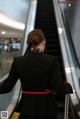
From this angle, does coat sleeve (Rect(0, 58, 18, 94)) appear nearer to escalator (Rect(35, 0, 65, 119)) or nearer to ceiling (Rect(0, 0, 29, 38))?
escalator (Rect(35, 0, 65, 119))

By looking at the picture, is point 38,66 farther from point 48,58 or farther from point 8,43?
point 8,43

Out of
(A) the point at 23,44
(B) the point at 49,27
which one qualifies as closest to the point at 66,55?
(A) the point at 23,44

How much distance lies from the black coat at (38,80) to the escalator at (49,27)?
265 cm

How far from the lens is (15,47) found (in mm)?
10758

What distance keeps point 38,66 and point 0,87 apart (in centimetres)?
44

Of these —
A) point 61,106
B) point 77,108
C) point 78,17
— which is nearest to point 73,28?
point 78,17

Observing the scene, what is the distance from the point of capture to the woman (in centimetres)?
276

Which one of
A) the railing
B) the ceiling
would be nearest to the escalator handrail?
the railing

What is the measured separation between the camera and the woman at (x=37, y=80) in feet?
9.04

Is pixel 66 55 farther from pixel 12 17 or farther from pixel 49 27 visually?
pixel 12 17

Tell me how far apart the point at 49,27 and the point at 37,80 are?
7.10 m

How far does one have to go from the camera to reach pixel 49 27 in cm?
976

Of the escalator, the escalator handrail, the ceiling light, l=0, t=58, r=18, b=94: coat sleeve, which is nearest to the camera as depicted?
l=0, t=58, r=18, b=94: coat sleeve

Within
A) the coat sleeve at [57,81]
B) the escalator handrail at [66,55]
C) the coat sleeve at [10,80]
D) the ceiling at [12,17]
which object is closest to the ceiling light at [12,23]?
the ceiling at [12,17]
